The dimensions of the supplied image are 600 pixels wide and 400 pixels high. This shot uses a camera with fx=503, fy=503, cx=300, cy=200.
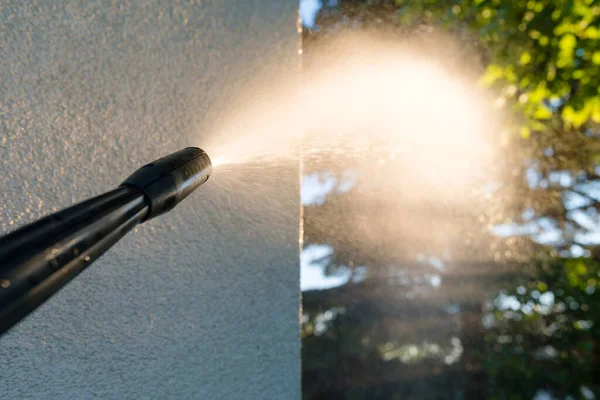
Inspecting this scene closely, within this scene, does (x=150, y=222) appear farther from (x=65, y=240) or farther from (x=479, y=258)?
(x=479, y=258)

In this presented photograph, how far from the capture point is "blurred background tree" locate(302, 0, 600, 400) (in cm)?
580

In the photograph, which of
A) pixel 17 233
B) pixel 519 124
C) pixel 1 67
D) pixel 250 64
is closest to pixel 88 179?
pixel 1 67

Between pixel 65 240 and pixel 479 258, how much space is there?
7.77 m

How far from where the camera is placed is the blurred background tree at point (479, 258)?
5801 millimetres

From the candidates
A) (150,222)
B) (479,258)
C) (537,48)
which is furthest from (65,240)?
(479,258)

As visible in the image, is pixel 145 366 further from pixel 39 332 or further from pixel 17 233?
pixel 17 233

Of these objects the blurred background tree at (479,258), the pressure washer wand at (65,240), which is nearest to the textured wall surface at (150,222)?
the pressure washer wand at (65,240)

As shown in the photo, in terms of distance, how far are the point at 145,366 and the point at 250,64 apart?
100 cm

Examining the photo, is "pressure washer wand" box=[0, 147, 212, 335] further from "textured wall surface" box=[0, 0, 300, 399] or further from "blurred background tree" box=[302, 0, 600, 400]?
"blurred background tree" box=[302, 0, 600, 400]

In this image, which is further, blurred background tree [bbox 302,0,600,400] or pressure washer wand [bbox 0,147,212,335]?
blurred background tree [bbox 302,0,600,400]

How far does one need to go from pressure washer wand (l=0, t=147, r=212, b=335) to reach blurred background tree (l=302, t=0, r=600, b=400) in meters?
4.81

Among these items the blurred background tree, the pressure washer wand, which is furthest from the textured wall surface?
the blurred background tree

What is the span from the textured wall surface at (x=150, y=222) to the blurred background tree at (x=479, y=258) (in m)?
3.82

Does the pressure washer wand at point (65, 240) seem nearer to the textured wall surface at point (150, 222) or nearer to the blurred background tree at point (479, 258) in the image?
the textured wall surface at point (150, 222)
